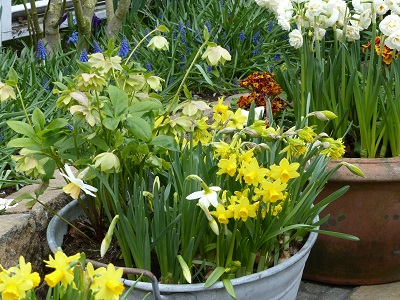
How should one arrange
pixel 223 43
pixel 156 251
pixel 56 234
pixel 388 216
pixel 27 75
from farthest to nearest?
pixel 223 43, pixel 27 75, pixel 388 216, pixel 56 234, pixel 156 251

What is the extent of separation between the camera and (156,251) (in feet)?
6.63

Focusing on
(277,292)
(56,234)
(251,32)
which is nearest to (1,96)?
(56,234)

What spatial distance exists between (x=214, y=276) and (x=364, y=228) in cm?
93

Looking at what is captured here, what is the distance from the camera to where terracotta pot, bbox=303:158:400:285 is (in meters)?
2.56

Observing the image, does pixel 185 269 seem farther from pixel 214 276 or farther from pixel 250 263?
pixel 250 263

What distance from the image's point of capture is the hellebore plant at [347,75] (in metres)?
2.59

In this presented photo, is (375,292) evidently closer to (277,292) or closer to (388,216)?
(388,216)

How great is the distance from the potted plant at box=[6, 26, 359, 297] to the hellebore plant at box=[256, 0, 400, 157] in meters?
0.56

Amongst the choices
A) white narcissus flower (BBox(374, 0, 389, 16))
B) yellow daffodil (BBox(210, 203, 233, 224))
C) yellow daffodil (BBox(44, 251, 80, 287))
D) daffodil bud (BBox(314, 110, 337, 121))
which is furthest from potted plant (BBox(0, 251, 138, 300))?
white narcissus flower (BBox(374, 0, 389, 16))

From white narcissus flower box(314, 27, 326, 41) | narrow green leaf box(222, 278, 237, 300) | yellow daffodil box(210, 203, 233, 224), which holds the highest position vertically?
white narcissus flower box(314, 27, 326, 41)

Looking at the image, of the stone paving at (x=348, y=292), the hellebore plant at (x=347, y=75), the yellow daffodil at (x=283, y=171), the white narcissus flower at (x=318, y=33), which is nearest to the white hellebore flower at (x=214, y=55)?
the yellow daffodil at (x=283, y=171)

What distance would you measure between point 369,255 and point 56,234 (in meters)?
1.19

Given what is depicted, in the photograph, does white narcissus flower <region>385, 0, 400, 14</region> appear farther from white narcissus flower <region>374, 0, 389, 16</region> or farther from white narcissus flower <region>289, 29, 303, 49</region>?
white narcissus flower <region>289, 29, 303, 49</region>

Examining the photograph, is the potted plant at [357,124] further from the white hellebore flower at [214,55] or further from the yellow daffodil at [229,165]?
the yellow daffodil at [229,165]
